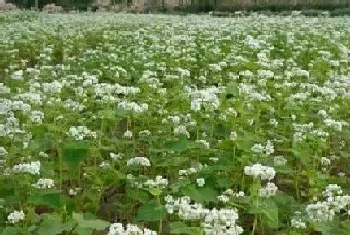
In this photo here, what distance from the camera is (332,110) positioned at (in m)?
4.95

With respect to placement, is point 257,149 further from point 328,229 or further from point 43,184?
point 43,184

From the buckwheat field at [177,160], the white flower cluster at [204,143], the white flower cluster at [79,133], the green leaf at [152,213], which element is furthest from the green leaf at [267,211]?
the white flower cluster at [79,133]

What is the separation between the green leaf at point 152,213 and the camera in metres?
3.05

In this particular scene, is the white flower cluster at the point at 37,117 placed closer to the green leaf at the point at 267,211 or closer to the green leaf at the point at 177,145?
the green leaf at the point at 177,145

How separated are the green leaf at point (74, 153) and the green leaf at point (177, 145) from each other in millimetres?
465

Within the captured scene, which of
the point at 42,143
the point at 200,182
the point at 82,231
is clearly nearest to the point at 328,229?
the point at 200,182

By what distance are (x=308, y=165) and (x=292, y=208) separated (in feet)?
2.13

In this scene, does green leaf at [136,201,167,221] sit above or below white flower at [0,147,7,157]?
below

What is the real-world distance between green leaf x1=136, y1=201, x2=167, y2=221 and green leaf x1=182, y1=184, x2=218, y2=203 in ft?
0.53

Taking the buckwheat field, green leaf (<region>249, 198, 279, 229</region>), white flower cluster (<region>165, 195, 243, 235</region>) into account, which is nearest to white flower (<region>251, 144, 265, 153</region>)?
the buckwheat field

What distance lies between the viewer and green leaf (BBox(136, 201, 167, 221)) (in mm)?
3053

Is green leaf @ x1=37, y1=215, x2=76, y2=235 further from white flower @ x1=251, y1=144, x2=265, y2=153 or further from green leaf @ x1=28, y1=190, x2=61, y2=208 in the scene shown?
white flower @ x1=251, y1=144, x2=265, y2=153

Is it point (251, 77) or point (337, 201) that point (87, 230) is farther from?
point (251, 77)

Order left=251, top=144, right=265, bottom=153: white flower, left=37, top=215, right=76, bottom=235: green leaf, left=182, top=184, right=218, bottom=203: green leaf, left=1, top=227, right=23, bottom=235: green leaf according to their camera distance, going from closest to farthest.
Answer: left=37, top=215, right=76, bottom=235: green leaf
left=1, top=227, right=23, bottom=235: green leaf
left=182, top=184, right=218, bottom=203: green leaf
left=251, top=144, right=265, bottom=153: white flower
